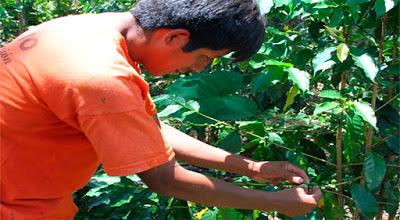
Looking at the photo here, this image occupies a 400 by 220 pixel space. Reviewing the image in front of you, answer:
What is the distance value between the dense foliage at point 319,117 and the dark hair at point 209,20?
9.2 inches

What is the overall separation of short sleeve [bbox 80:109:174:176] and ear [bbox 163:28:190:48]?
0.18 m

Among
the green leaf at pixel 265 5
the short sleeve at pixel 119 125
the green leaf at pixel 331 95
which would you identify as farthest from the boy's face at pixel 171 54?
the green leaf at pixel 331 95

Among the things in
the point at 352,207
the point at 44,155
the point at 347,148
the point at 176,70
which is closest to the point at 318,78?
the point at 347,148

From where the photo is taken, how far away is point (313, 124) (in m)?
1.72

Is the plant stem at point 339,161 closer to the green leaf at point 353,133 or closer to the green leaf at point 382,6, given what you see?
the green leaf at point 353,133

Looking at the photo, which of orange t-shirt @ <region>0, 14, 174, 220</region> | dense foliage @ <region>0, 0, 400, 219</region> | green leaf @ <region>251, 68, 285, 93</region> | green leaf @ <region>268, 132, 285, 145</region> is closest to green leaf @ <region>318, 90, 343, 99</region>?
dense foliage @ <region>0, 0, 400, 219</region>

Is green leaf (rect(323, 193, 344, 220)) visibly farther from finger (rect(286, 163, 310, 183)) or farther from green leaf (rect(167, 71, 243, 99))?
green leaf (rect(167, 71, 243, 99))

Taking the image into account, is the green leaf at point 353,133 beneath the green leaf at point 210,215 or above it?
above

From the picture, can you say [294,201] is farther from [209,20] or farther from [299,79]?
[209,20]

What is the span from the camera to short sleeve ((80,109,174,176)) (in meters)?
0.99

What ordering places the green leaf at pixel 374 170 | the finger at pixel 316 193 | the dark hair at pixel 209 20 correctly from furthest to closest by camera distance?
1. the green leaf at pixel 374 170
2. the finger at pixel 316 193
3. the dark hair at pixel 209 20

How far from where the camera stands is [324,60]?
1.40 meters

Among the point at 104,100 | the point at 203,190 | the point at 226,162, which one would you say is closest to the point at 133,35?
the point at 104,100

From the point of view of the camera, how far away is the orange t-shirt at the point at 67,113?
98 cm
